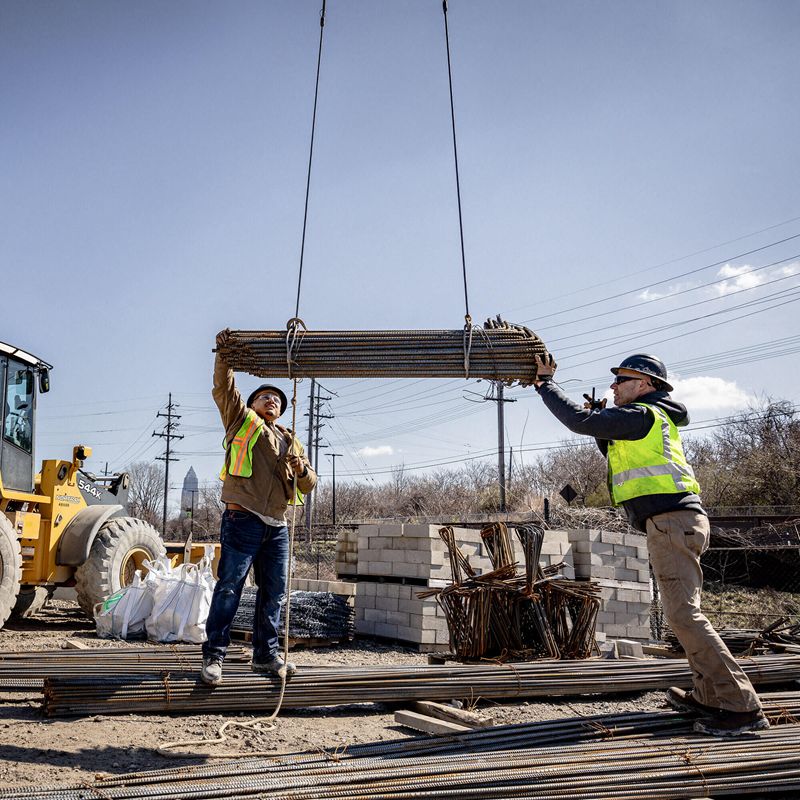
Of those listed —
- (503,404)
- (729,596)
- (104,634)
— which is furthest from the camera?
(503,404)

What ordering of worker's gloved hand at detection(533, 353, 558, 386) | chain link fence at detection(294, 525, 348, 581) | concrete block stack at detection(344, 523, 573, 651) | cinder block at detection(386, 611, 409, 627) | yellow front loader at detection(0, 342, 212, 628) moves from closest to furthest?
worker's gloved hand at detection(533, 353, 558, 386) → concrete block stack at detection(344, 523, 573, 651) → cinder block at detection(386, 611, 409, 627) → yellow front loader at detection(0, 342, 212, 628) → chain link fence at detection(294, 525, 348, 581)

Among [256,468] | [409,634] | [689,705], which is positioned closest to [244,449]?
[256,468]

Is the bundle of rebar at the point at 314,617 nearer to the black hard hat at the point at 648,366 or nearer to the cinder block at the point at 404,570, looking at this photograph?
the cinder block at the point at 404,570

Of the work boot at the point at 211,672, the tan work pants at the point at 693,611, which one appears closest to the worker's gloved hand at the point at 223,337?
the work boot at the point at 211,672

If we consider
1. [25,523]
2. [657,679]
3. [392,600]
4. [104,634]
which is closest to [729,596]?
[392,600]

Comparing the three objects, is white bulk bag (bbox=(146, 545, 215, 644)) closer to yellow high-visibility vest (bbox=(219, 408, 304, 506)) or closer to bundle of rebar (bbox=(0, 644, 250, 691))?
bundle of rebar (bbox=(0, 644, 250, 691))

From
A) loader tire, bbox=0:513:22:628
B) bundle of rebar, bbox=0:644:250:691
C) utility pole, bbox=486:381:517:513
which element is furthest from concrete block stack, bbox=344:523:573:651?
utility pole, bbox=486:381:517:513

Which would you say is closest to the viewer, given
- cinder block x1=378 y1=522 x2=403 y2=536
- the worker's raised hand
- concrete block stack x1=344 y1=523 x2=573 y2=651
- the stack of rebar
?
the worker's raised hand

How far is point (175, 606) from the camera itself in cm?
834

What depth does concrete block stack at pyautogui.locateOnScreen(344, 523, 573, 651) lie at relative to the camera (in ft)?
28.3

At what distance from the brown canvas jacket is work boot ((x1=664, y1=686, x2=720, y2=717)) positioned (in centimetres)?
275

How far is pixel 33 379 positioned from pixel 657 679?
26.2 feet

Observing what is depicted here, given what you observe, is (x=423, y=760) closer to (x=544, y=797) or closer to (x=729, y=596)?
(x=544, y=797)

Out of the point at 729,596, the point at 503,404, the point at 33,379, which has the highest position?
the point at 503,404
